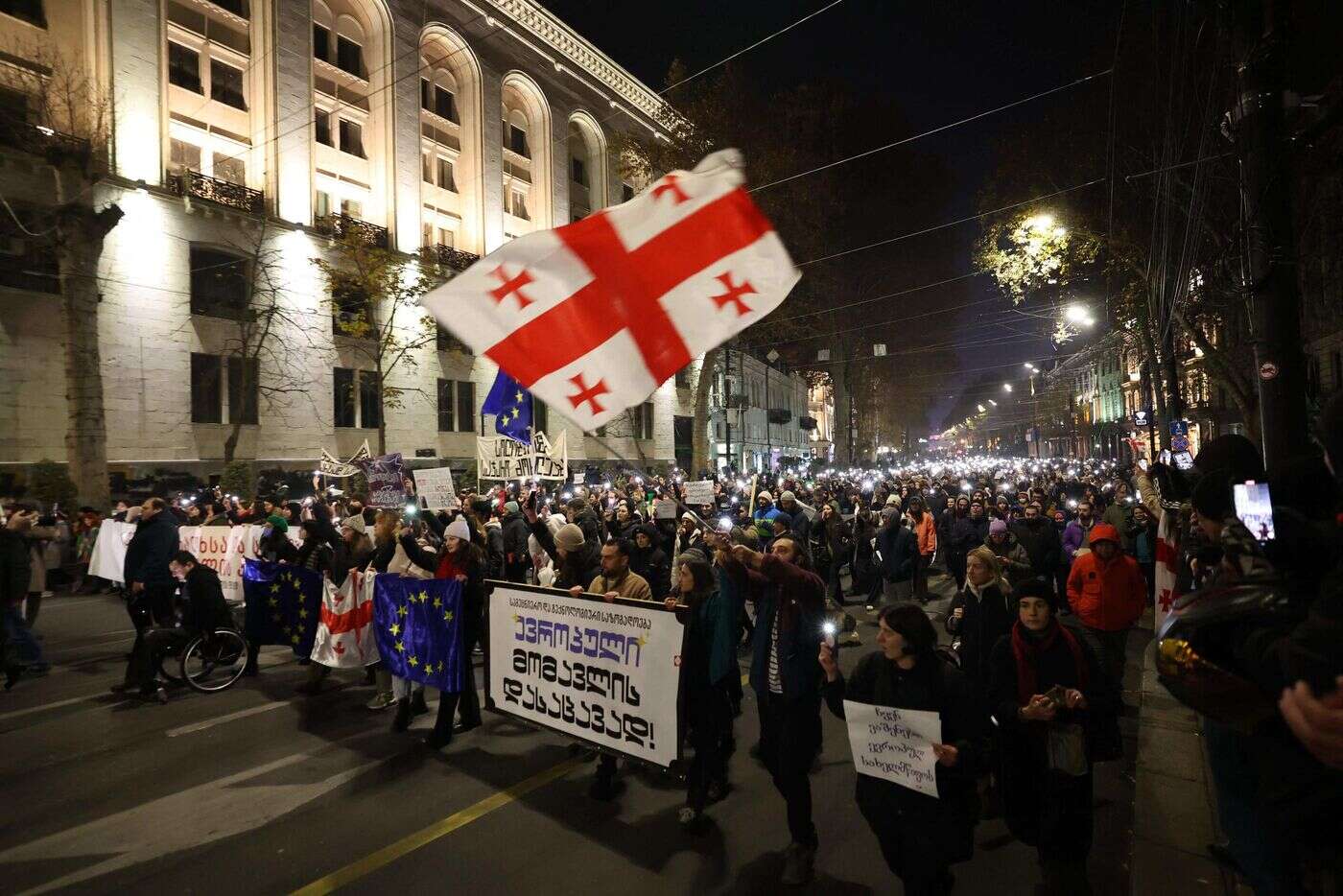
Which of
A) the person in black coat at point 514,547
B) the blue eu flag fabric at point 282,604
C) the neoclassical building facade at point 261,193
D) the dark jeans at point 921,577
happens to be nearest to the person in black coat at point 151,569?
the blue eu flag fabric at point 282,604

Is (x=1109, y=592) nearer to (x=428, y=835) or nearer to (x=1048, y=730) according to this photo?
(x=1048, y=730)

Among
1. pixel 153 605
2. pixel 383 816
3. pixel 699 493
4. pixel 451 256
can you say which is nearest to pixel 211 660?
pixel 153 605

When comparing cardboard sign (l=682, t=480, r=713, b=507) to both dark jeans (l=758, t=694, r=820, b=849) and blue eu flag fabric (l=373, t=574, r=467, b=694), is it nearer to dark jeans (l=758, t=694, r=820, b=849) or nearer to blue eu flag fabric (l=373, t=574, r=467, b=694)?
blue eu flag fabric (l=373, t=574, r=467, b=694)

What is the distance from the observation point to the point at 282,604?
25.4ft

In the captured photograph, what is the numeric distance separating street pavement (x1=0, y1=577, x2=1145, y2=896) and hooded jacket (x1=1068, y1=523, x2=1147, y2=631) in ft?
3.16

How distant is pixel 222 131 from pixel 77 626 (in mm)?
20504

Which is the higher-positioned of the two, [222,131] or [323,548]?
[222,131]

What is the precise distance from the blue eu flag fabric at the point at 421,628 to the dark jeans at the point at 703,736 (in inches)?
89.9

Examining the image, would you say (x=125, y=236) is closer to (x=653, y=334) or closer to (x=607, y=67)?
(x=653, y=334)

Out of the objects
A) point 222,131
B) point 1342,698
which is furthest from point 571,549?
point 222,131

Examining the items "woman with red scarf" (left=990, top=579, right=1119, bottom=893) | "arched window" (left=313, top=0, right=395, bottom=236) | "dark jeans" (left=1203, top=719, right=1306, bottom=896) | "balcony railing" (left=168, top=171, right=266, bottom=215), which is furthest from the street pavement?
"arched window" (left=313, top=0, right=395, bottom=236)

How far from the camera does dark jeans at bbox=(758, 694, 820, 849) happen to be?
376 centimetres

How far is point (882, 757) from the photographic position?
3.07 m

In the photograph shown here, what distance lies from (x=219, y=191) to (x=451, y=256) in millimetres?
9773
